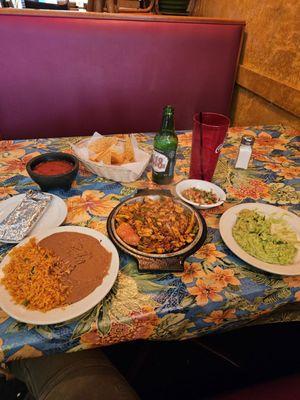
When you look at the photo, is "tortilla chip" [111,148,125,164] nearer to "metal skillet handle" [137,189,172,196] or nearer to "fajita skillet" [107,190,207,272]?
"metal skillet handle" [137,189,172,196]

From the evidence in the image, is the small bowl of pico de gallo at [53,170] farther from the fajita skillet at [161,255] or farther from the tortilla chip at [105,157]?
the fajita skillet at [161,255]

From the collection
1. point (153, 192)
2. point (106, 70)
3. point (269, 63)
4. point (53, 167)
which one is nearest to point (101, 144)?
point (53, 167)

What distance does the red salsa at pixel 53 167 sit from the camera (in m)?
1.01

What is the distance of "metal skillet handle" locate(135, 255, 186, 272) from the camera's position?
72 centimetres

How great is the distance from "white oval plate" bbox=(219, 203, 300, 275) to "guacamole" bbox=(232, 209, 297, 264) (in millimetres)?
13

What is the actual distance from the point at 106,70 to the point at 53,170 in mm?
1230

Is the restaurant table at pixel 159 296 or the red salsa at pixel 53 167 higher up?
the red salsa at pixel 53 167

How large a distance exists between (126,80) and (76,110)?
413 millimetres

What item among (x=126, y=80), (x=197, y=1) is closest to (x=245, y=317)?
(x=126, y=80)

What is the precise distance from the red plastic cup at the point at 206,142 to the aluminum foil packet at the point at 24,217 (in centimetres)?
55

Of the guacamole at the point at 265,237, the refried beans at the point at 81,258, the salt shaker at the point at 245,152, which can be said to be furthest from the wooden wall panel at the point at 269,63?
the refried beans at the point at 81,258

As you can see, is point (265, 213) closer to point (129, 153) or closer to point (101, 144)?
point (129, 153)

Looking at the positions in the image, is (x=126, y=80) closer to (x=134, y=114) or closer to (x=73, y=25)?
(x=134, y=114)

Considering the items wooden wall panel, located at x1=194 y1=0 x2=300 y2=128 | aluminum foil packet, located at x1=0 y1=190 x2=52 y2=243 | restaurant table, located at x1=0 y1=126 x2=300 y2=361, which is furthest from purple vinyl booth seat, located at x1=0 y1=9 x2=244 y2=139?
aluminum foil packet, located at x1=0 y1=190 x2=52 y2=243
